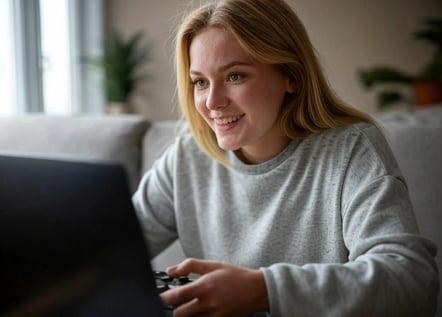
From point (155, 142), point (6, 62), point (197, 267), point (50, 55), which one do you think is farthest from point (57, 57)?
point (197, 267)

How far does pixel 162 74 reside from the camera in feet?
16.4

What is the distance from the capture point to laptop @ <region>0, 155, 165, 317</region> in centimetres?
57

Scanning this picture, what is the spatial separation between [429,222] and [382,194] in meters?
0.38

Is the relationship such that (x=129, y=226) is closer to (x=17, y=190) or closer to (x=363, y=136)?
(x=17, y=190)

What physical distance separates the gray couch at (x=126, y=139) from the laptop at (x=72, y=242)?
72cm

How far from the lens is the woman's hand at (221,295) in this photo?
2.26 ft

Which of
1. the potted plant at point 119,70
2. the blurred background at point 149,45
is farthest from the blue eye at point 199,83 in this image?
the potted plant at point 119,70

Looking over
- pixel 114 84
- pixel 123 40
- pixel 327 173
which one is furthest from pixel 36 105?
pixel 327 173

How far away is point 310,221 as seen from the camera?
3.57ft

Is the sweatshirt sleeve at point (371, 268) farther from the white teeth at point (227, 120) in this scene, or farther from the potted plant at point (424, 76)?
the potted plant at point (424, 76)

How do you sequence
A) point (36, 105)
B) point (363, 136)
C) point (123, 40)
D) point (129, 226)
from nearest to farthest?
point (129, 226) → point (363, 136) → point (36, 105) → point (123, 40)

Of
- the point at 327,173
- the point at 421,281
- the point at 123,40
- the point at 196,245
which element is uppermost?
the point at 123,40

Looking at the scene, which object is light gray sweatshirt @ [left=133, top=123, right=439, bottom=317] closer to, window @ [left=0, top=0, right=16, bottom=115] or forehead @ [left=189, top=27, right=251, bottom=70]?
forehead @ [left=189, top=27, right=251, bottom=70]

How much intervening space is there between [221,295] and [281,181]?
1.57ft
